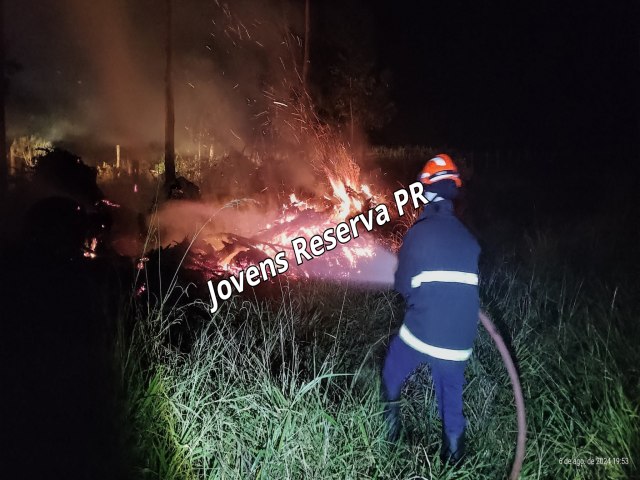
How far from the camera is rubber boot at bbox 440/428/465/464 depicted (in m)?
2.86

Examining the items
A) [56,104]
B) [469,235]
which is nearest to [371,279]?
[469,235]

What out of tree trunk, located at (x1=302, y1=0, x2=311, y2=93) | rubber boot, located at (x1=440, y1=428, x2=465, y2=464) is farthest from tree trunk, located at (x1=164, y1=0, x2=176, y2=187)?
rubber boot, located at (x1=440, y1=428, x2=465, y2=464)

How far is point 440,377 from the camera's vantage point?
289cm

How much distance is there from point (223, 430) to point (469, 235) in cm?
189

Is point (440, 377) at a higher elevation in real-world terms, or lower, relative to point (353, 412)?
higher

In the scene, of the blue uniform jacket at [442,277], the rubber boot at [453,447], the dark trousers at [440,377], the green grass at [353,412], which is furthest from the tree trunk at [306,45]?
the rubber boot at [453,447]

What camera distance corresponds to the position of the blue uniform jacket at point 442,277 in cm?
276

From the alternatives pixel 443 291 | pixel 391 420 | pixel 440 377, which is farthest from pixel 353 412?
pixel 443 291

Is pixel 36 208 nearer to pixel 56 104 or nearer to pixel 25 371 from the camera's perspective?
pixel 25 371

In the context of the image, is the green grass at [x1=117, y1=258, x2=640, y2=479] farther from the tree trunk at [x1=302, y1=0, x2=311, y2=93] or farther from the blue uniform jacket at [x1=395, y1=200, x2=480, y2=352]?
the tree trunk at [x1=302, y1=0, x2=311, y2=93]

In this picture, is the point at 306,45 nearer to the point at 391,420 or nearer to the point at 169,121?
the point at 169,121

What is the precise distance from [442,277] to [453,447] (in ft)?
3.42

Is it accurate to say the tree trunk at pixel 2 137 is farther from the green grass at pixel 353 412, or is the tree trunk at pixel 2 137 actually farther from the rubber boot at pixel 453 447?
the rubber boot at pixel 453 447

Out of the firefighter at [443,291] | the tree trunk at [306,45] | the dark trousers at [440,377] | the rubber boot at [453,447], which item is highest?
the tree trunk at [306,45]
